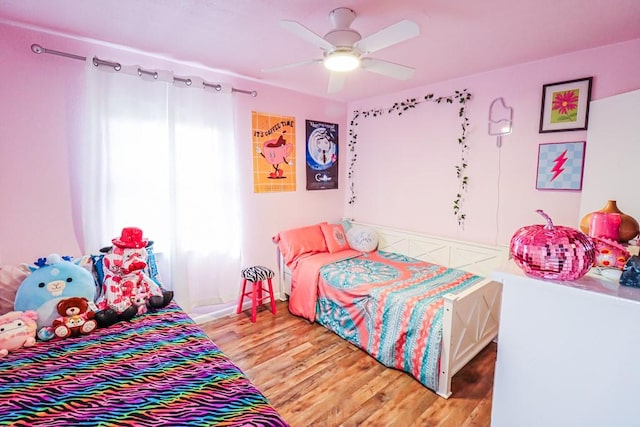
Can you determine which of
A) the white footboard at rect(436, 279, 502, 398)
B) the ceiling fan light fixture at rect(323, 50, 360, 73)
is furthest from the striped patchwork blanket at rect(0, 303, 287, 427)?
the ceiling fan light fixture at rect(323, 50, 360, 73)

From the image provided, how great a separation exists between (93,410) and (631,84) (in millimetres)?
3589

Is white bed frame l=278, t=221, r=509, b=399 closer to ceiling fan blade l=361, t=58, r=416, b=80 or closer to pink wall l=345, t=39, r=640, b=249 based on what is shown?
pink wall l=345, t=39, r=640, b=249

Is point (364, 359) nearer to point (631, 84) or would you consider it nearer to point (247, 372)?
point (247, 372)

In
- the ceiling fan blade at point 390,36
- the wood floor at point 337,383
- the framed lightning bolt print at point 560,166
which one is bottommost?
the wood floor at point 337,383

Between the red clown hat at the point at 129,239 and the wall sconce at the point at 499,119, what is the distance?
9.98 feet

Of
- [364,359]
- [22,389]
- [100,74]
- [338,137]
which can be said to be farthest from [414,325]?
[100,74]

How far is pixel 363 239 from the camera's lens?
361 cm

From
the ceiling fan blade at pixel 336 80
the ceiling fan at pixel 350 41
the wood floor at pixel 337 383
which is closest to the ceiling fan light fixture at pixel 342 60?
the ceiling fan at pixel 350 41

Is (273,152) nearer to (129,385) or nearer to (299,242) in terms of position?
(299,242)

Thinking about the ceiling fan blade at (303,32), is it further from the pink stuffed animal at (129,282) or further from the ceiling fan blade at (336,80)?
the pink stuffed animal at (129,282)

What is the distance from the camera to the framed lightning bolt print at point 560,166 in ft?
7.82

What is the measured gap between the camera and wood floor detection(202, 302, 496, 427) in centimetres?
192

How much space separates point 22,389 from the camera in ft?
4.31

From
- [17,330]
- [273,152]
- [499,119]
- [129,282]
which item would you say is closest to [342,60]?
[273,152]
